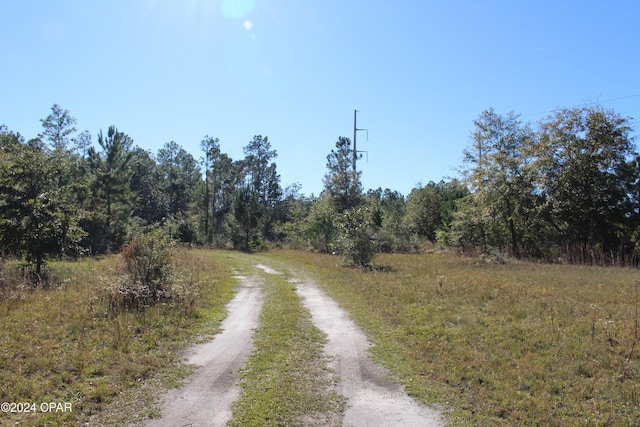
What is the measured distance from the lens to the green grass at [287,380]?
420 centimetres

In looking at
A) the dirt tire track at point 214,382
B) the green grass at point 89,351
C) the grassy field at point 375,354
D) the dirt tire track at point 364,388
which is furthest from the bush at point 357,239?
the dirt tire track at point 214,382

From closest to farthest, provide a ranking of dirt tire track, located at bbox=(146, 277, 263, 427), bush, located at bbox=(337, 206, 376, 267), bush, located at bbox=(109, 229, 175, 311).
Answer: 1. dirt tire track, located at bbox=(146, 277, 263, 427)
2. bush, located at bbox=(109, 229, 175, 311)
3. bush, located at bbox=(337, 206, 376, 267)

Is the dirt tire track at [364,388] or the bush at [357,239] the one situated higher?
the bush at [357,239]

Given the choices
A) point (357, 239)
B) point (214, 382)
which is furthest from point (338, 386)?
point (357, 239)

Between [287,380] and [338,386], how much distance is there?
0.69m

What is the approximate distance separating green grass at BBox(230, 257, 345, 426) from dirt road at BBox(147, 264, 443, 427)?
162 millimetres

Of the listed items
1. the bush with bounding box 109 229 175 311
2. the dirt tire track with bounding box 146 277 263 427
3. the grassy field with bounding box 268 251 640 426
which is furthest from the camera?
the bush with bounding box 109 229 175 311

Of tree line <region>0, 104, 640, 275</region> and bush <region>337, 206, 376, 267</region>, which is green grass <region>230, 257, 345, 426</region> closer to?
tree line <region>0, 104, 640, 275</region>

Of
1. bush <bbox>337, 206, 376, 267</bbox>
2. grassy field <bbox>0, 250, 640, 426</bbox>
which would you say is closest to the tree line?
bush <bbox>337, 206, 376, 267</bbox>

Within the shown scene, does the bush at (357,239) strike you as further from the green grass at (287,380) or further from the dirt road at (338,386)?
the green grass at (287,380)

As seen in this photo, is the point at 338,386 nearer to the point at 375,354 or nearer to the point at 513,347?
the point at 375,354

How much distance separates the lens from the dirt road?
422 centimetres

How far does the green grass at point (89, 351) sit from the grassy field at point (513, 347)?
3.44 meters

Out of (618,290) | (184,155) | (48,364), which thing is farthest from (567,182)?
(184,155)
